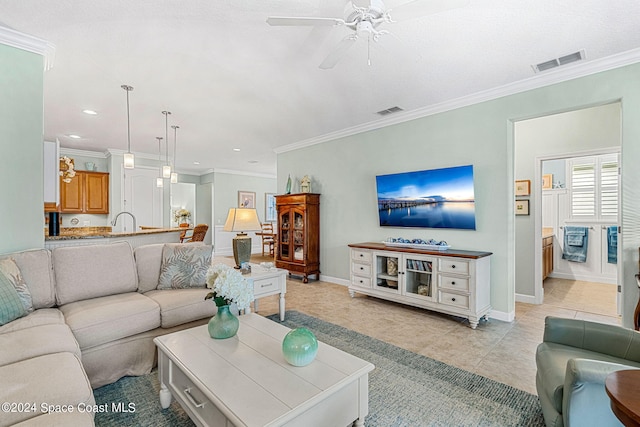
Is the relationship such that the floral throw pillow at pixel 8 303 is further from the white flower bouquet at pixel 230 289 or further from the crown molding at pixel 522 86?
the crown molding at pixel 522 86

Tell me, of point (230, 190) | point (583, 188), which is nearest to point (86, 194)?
point (230, 190)

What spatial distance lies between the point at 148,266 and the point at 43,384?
1619 mm

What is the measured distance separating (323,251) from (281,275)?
7.12 ft

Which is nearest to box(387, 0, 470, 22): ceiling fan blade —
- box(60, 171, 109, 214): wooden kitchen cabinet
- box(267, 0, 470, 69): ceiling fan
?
box(267, 0, 470, 69): ceiling fan

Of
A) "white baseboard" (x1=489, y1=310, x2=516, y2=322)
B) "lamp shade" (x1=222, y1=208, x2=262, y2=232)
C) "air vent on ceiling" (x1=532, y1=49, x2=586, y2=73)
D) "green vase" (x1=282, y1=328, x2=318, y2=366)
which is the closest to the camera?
"green vase" (x1=282, y1=328, x2=318, y2=366)

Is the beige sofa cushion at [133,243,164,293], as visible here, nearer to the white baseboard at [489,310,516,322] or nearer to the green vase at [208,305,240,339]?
the green vase at [208,305,240,339]

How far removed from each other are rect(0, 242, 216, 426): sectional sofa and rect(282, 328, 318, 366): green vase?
0.81 m

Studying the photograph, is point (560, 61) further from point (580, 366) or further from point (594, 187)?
point (594, 187)

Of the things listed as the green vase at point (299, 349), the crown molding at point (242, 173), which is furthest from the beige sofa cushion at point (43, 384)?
the crown molding at point (242, 173)

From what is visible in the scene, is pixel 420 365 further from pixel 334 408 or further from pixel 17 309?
pixel 17 309

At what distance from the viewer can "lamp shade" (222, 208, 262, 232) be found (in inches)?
124

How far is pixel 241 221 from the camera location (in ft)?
10.4

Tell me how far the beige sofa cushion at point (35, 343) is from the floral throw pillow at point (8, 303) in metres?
0.23

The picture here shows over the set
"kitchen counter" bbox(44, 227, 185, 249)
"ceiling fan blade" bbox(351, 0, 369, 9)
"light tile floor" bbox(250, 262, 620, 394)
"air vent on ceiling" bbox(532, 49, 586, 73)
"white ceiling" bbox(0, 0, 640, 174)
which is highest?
"air vent on ceiling" bbox(532, 49, 586, 73)
